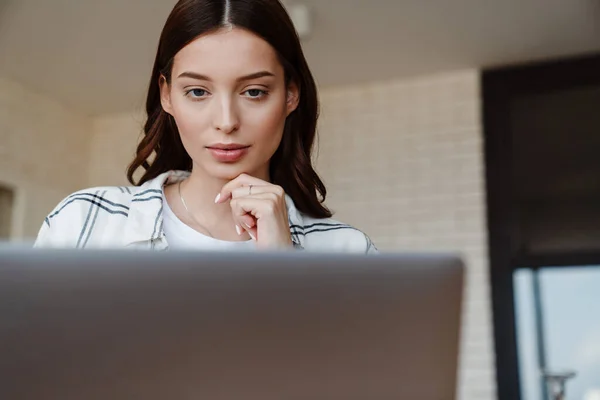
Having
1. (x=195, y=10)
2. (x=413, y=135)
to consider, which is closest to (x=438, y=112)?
(x=413, y=135)

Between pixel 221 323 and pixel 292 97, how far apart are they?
0.88 metres

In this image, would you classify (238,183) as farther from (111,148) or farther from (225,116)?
(111,148)

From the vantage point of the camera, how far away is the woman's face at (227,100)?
116 cm

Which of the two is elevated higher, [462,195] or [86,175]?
[86,175]

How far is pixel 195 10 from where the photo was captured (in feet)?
3.95

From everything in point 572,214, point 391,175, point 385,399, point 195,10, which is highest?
point 391,175

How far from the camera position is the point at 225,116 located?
1.15 metres

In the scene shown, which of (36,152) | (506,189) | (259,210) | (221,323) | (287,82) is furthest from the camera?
(36,152)

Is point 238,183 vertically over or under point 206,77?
under

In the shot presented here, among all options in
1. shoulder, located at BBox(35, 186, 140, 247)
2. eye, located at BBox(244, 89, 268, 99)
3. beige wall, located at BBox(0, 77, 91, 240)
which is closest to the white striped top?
shoulder, located at BBox(35, 186, 140, 247)

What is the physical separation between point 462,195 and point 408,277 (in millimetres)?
3560

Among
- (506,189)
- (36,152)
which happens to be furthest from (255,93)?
(36,152)

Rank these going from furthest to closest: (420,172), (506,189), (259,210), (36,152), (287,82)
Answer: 1. (36,152)
2. (420,172)
3. (506,189)
4. (287,82)
5. (259,210)

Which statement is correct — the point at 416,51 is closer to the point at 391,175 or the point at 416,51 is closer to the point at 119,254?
the point at 391,175
